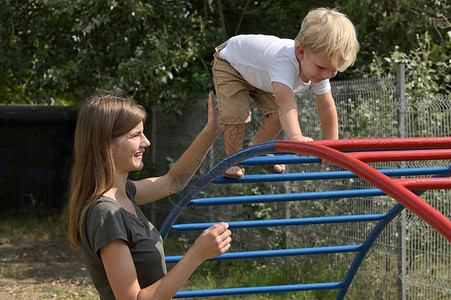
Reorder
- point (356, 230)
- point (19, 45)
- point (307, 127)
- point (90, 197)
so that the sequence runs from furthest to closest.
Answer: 1. point (19, 45)
2. point (307, 127)
3. point (356, 230)
4. point (90, 197)

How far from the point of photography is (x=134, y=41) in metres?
8.12

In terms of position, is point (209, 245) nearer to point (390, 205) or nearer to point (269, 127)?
point (269, 127)

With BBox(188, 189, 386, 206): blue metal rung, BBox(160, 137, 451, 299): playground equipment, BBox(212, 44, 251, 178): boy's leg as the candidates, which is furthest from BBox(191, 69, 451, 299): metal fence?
BBox(212, 44, 251, 178): boy's leg

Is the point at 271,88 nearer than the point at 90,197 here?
No

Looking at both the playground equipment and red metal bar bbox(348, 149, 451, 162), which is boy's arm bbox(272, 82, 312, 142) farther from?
red metal bar bbox(348, 149, 451, 162)

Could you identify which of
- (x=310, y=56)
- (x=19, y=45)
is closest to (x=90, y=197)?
(x=310, y=56)

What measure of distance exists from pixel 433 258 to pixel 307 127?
5.43ft

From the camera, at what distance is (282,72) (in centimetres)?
289

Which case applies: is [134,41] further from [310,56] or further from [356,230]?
[310,56]

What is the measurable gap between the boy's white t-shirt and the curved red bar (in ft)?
1.69

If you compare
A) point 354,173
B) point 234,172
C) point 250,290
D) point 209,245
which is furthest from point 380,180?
point 250,290

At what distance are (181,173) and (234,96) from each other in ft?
1.63

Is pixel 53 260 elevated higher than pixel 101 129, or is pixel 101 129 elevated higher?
pixel 101 129

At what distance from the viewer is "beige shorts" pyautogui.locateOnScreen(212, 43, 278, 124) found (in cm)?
318
